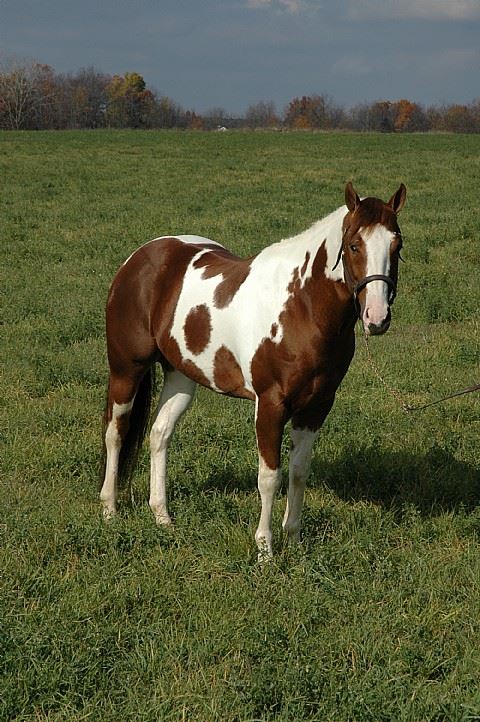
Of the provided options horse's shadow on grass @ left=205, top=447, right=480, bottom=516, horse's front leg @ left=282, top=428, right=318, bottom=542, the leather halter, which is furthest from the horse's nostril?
horse's shadow on grass @ left=205, top=447, right=480, bottom=516

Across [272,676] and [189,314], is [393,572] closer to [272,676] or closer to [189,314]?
[272,676]

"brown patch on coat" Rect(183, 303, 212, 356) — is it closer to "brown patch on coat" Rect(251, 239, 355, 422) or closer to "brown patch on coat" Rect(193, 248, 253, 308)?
"brown patch on coat" Rect(193, 248, 253, 308)

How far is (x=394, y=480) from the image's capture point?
522 cm

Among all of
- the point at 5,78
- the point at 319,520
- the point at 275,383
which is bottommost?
the point at 319,520

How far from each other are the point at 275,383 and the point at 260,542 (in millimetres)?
890

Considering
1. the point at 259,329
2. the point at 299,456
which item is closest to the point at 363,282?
the point at 259,329

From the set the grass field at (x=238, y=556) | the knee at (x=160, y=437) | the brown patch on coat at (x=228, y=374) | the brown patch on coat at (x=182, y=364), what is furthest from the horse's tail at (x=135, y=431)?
the brown patch on coat at (x=228, y=374)

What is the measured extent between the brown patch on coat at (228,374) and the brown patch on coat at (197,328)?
0.13 meters

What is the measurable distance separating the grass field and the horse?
37 cm

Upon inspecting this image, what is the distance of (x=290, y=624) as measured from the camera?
3.56m

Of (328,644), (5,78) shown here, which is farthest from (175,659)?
(5,78)

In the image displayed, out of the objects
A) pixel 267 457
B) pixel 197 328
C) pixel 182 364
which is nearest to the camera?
pixel 267 457

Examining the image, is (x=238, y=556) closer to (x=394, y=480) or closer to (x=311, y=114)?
(x=394, y=480)

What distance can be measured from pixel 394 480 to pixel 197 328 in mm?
1772
